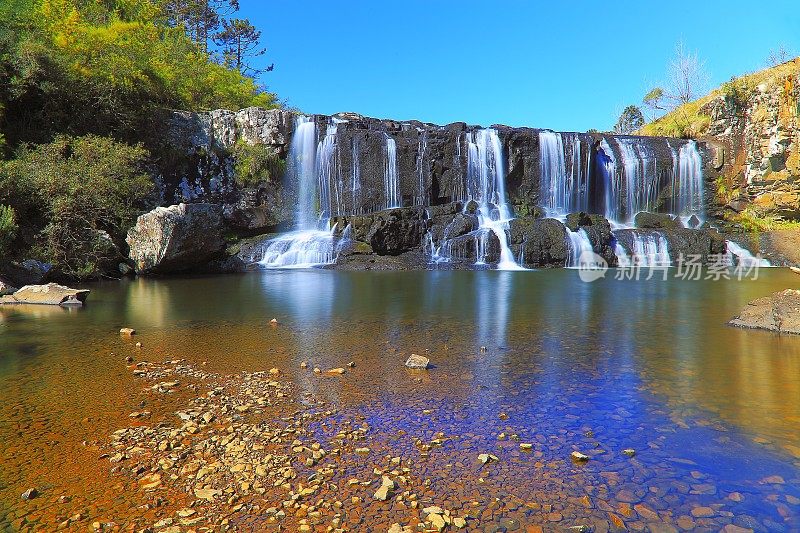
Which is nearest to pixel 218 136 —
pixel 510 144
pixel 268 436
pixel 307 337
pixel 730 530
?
pixel 510 144

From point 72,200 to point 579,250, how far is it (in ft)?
58.2

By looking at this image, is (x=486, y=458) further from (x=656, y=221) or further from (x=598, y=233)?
(x=656, y=221)

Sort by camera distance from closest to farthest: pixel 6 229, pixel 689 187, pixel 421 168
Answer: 1. pixel 6 229
2. pixel 421 168
3. pixel 689 187

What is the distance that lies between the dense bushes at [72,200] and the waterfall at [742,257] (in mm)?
23195

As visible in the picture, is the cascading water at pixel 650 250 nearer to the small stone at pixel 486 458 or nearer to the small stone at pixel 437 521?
the small stone at pixel 486 458

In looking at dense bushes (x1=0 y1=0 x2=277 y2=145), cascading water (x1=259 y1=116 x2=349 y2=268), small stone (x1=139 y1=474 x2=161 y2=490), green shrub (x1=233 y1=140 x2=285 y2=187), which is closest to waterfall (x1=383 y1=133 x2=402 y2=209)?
cascading water (x1=259 y1=116 x2=349 y2=268)

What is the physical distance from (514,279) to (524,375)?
10645 millimetres

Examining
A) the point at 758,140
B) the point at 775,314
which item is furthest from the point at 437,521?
the point at 758,140

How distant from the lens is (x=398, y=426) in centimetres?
448

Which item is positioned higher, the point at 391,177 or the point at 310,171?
the point at 310,171

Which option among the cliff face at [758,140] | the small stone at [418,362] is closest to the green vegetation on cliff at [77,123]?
the small stone at [418,362]

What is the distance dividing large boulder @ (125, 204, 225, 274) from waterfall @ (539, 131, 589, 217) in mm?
16530

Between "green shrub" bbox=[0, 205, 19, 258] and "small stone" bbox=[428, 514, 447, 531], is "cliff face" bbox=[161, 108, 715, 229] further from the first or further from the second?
"small stone" bbox=[428, 514, 447, 531]

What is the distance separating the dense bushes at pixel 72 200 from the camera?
50.3 feet
